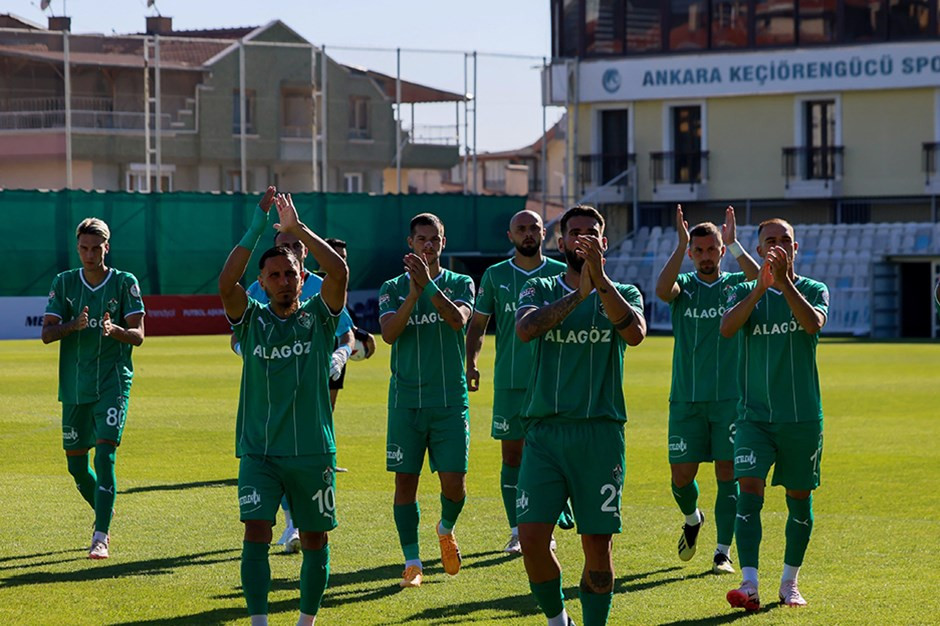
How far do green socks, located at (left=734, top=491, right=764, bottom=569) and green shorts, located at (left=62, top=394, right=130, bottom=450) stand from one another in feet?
13.9

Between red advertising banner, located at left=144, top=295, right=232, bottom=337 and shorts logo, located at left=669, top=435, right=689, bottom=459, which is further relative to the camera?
red advertising banner, located at left=144, top=295, right=232, bottom=337

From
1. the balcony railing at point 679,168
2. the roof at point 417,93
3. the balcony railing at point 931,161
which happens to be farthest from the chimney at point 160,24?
the balcony railing at point 931,161

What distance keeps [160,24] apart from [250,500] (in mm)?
70033

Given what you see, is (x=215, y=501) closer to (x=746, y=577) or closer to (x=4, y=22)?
(x=746, y=577)

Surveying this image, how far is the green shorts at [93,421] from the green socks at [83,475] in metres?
0.15

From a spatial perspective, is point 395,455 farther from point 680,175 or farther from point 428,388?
point 680,175

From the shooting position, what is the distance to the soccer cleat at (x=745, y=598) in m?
8.84

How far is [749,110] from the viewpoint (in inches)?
2108

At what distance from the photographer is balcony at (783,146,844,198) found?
2032 inches

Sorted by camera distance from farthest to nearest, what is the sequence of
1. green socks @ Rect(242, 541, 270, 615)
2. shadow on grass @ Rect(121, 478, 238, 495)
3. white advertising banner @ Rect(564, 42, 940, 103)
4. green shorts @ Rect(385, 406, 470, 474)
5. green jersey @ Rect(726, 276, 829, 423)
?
1. white advertising banner @ Rect(564, 42, 940, 103)
2. shadow on grass @ Rect(121, 478, 238, 495)
3. green shorts @ Rect(385, 406, 470, 474)
4. green jersey @ Rect(726, 276, 829, 423)
5. green socks @ Rect(242, 541, 270, 615)

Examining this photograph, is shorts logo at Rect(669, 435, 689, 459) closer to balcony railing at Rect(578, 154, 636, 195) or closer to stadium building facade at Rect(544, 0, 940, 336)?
stadium building facade at Rect(544, 0, 940, 336)

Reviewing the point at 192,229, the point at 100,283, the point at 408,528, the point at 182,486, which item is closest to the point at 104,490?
the point at 100,283

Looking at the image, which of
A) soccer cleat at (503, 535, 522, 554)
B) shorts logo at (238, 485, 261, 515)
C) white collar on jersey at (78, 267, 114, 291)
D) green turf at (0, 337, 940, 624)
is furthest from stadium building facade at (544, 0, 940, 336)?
shorts logo at (238, 485, 261, 515)

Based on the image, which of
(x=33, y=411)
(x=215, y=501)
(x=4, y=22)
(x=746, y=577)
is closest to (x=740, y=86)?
(x=4, y=22)
